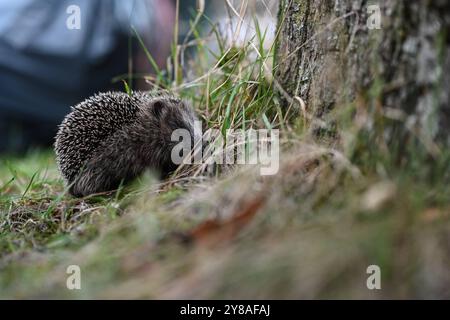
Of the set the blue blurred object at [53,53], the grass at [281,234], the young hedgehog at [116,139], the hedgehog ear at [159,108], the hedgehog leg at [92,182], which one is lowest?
the grass at [281,234]

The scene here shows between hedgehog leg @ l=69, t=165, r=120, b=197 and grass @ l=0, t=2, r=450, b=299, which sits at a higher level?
hedgehog leg @ l=69, t=165, r=120, b=197

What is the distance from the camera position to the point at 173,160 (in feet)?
14.1

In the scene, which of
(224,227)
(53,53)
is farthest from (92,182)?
(53,53)

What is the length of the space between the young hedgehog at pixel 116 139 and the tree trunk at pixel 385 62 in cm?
130

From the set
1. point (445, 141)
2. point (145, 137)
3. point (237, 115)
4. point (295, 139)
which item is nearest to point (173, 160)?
point (145, 137)

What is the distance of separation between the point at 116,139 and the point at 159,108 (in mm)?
459

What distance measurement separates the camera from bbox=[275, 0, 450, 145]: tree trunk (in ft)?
8.08

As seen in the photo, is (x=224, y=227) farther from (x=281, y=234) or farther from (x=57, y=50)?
(x=57, y=50)

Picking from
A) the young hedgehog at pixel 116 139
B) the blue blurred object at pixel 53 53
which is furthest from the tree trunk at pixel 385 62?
the blue blurred object at pixel 53 53

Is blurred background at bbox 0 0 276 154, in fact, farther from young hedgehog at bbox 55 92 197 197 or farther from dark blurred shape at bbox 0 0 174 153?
young hedgehog at bbox 55 92 197 197

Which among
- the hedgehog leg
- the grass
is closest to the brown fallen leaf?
the grass

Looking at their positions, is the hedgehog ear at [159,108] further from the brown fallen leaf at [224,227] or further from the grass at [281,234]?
the brown fallen leaf at [224,227]

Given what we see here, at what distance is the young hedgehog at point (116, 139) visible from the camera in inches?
166

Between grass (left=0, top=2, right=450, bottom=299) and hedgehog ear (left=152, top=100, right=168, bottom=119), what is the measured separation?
1227 millimetres
